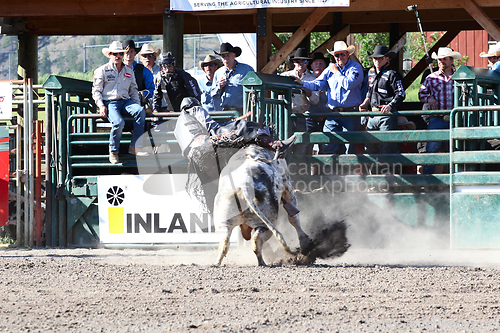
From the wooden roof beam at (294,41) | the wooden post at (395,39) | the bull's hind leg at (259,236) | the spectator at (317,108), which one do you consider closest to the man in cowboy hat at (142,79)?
the wooden roof beam at (294,41)

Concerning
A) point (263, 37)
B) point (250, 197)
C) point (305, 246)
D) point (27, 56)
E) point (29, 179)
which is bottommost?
point (305, 246)

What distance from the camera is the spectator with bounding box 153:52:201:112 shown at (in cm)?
867

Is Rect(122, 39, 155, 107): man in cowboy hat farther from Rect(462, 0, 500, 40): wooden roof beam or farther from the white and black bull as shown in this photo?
Rect(462, 0, 500, 40): wooden roof beam

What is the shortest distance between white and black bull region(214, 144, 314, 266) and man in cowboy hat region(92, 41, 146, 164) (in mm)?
2220

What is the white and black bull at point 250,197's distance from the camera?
21.1 feet

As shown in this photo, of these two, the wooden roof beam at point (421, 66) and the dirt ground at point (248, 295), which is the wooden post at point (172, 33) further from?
the wooden roof beam at point (421, 66)

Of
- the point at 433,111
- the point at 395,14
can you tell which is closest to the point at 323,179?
the point at 433,111

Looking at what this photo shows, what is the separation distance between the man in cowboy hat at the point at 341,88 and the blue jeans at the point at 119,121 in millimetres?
2174

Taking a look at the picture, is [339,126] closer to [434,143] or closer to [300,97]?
[300,97]

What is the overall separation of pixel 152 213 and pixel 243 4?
3573mm

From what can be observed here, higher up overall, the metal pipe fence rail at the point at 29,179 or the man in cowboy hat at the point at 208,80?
the man in cowboy hat at the point at 208,80

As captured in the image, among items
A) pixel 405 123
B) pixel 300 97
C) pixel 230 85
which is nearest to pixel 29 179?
pixel 230 85

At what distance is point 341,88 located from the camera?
8719 millimetres

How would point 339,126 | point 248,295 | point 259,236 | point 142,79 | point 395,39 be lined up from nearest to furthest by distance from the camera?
point 248,295 < point 259,236 < point 339,126 < point 142,79 < point 395,39
